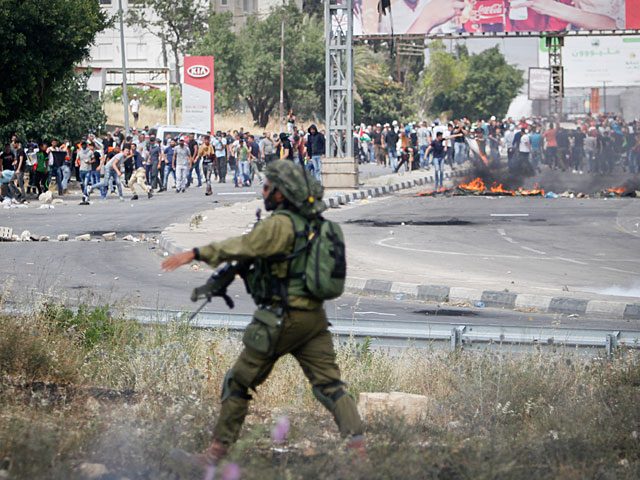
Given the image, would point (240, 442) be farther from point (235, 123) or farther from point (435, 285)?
point (235, 123)

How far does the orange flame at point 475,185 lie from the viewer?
2727 cm

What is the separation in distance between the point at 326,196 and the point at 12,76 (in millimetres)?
10545

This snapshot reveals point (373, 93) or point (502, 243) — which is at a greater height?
point (373, 93)

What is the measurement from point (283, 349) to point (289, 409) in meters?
1.49

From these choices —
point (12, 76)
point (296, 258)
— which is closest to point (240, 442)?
point (296, 258)

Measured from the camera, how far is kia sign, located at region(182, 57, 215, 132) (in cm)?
4138

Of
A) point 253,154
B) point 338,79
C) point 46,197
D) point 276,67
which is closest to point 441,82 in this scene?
point 276,67

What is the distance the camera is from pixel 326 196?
2439 centimetres

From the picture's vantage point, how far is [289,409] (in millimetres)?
6168

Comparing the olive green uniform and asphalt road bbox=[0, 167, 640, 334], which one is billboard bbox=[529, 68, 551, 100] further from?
the olive green uniform

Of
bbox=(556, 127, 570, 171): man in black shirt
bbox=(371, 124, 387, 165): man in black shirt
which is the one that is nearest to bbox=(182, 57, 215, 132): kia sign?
bbox=(371, 124, 387, 165): man in black shirt

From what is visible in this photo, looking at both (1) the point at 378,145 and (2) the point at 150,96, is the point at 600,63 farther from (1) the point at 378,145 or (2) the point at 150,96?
(1) the point at 378,145

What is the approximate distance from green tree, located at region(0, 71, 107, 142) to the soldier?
80.3ft

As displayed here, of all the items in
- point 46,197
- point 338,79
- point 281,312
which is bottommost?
point 46,197
